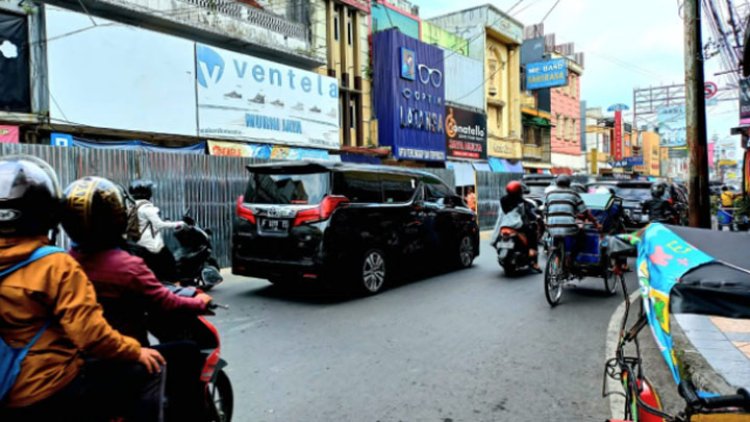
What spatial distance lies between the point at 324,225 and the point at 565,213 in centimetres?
339

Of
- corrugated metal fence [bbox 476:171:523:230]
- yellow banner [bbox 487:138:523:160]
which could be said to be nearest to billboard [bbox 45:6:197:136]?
corrugated metal fence [bbox 476:171:523:230]

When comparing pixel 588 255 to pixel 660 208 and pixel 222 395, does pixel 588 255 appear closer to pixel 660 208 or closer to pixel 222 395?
pixel 660 208

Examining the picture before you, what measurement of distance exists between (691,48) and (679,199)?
28.9 ft

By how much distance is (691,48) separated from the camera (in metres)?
8.37

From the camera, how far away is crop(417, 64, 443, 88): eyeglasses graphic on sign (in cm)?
2278

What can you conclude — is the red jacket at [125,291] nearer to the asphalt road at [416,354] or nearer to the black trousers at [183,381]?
the black trousers at [183,381]

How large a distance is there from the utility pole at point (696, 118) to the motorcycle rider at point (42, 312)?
8.61 m

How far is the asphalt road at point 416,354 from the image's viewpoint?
12.4ft

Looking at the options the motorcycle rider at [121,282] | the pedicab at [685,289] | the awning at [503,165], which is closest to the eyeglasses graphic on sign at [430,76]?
the awning at [503,165]

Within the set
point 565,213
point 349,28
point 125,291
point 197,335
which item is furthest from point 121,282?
point 349,28

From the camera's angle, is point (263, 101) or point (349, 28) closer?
point (263, 101)

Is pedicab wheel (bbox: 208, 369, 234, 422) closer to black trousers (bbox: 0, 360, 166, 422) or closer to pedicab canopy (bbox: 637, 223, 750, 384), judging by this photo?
black trousers (bbox: 0, 360, 166, 422)

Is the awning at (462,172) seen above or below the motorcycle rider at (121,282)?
above

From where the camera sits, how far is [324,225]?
274 inches
